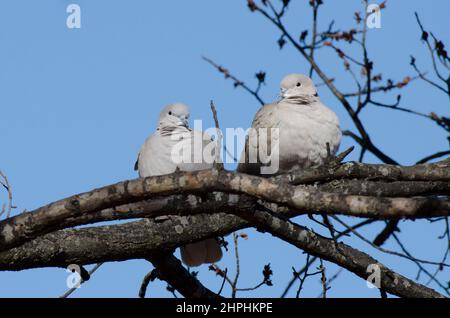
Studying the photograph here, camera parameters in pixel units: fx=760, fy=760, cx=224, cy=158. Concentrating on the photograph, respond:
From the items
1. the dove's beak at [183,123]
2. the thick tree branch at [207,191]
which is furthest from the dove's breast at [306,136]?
the thick tree branch at [207,191]

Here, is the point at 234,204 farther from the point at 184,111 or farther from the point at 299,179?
the point at 184,111

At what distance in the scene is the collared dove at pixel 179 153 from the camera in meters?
4.96

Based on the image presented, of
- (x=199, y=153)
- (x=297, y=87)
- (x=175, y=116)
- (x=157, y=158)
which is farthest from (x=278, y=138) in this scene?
(x=157, y=158)

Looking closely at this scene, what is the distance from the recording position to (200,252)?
16.7ft

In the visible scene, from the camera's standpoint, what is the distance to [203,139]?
5.00m

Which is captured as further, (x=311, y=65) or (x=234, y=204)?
(x=311, y=65)

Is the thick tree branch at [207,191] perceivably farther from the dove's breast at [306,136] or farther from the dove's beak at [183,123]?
the dove's breast at [306,136]

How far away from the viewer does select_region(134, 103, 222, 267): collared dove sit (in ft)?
16.3

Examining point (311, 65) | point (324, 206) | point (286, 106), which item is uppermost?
point (311, 65)

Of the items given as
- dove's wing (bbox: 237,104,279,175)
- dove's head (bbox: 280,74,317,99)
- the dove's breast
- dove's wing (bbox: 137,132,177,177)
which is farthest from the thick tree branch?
dove's head (bbox: 280,74,317,99)

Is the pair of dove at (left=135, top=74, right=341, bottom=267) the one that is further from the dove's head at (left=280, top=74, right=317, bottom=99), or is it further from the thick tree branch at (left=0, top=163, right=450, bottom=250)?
the thick tree branch at (left=0, top=163, right=450, bottom=250)

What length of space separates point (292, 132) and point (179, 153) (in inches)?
31.7
